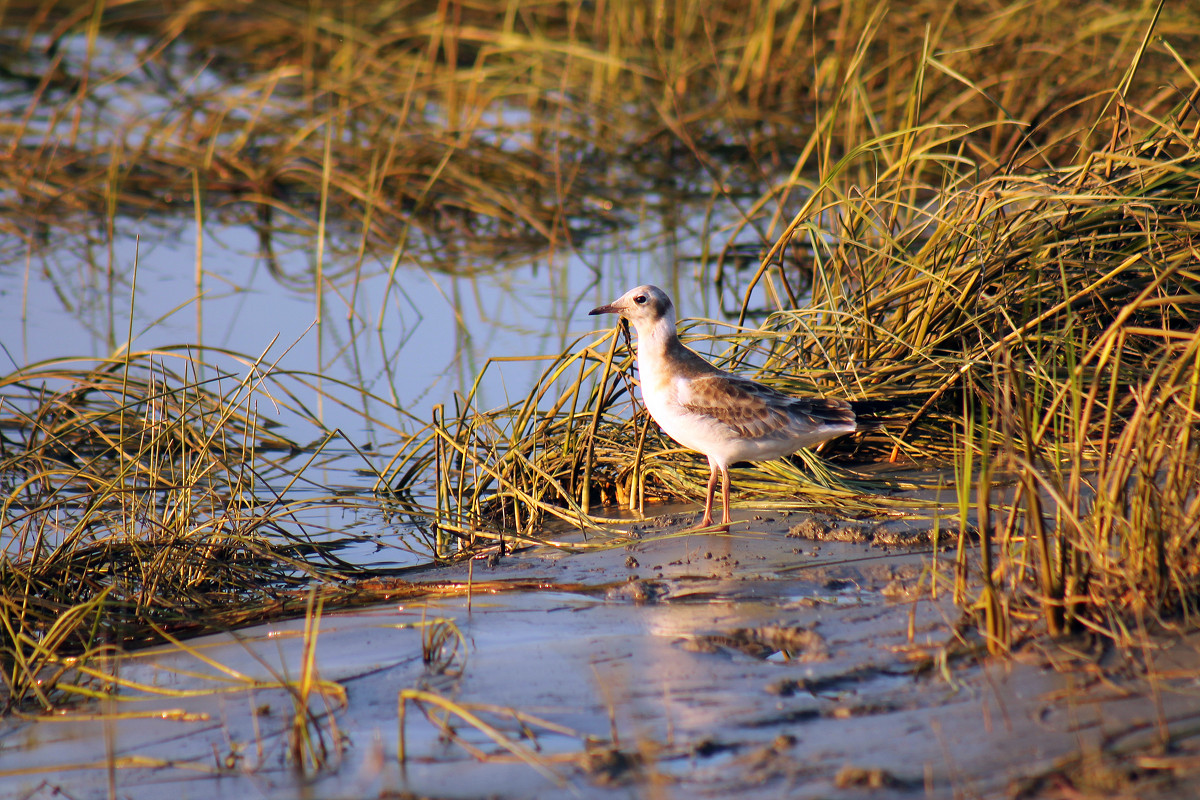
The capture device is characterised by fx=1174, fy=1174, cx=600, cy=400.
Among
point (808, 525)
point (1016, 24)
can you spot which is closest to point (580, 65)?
point (1016, 24)

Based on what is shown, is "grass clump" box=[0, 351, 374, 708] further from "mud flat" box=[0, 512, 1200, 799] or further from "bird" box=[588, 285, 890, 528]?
"bird" box=[588, 285, 890, 528]

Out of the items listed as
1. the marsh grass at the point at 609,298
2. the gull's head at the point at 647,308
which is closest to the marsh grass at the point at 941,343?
the marsh grass at the point at 609,298

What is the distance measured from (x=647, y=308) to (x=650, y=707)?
7.15 feet

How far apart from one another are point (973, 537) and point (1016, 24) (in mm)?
7220

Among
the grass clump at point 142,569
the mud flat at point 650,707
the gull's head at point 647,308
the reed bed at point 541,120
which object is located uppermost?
the reed bed at point 541,120

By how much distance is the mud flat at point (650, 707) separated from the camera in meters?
2.67

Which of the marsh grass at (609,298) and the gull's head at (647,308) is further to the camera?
the gull's head at (647,308)

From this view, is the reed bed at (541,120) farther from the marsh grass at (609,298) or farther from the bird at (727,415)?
the bird at (727,415)

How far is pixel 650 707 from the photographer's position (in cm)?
307

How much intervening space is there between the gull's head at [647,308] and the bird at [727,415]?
14 cm

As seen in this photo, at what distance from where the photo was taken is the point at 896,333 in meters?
5.32

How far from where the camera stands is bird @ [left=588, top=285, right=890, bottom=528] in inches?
179

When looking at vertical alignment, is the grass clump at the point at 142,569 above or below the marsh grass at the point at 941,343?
below

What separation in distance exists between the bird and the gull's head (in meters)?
0.14
